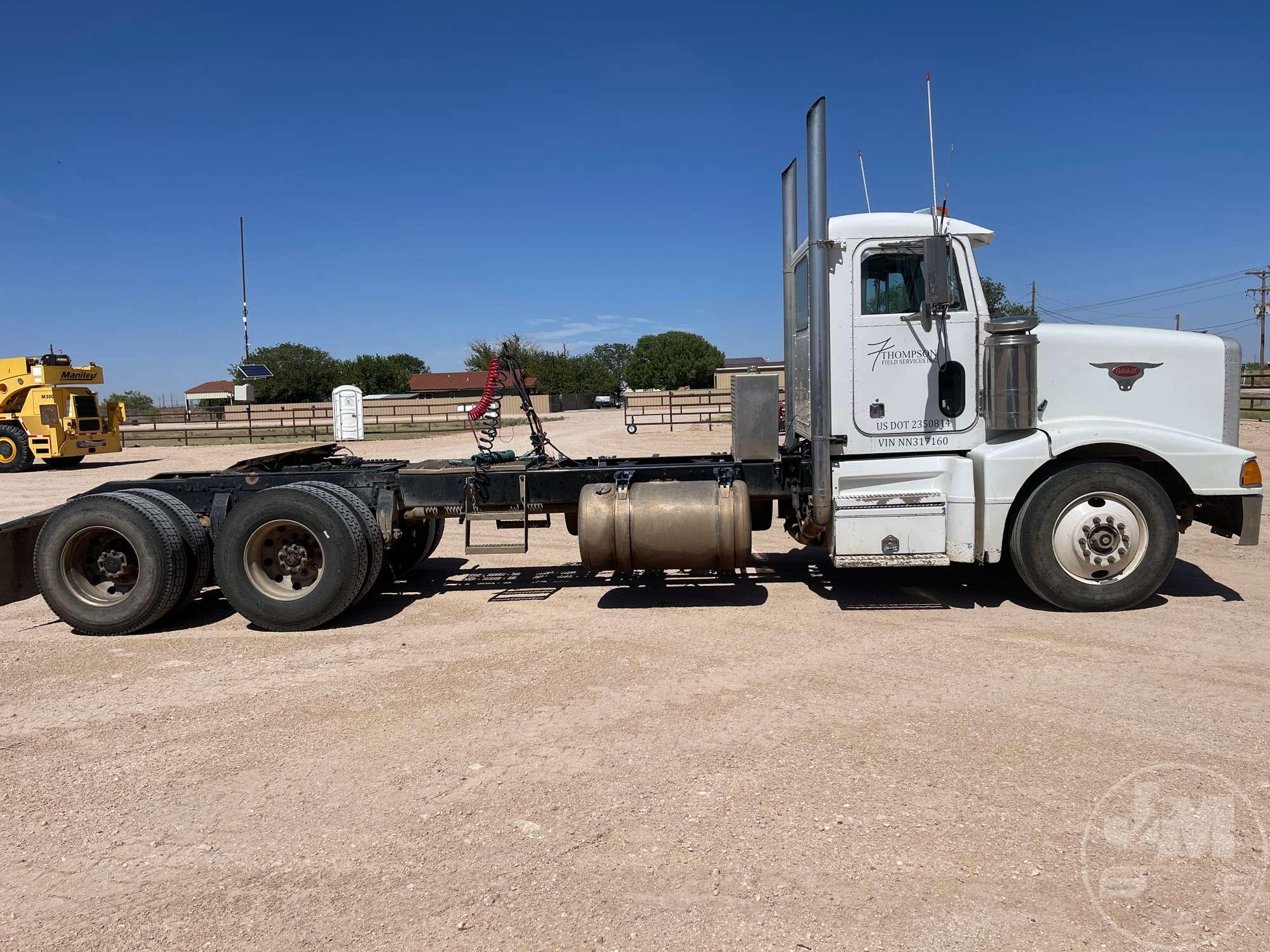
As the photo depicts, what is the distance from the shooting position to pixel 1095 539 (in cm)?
631

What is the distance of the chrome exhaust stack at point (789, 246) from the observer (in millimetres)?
7652

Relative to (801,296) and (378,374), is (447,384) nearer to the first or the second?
(378,374)

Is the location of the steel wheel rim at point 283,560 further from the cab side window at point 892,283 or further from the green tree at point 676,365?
the green tree at point 676,365

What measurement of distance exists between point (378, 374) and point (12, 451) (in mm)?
87193

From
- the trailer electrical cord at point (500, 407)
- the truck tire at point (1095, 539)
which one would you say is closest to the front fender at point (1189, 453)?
the truck tire at point (1095, 539)

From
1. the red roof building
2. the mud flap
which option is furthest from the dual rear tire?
the red roof building

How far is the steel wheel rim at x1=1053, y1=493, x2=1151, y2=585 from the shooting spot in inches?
248

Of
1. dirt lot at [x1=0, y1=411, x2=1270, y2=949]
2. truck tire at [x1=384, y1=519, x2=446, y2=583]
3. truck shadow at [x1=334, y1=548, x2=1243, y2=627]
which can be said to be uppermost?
truck tire at [x1=384, y1=519, x2=446, y2=583]

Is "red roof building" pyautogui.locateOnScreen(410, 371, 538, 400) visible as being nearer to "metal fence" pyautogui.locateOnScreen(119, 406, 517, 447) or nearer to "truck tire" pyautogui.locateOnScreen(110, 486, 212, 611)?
"metal fence" pyautogui.locateOnScreen(119, 406, 517, 447)

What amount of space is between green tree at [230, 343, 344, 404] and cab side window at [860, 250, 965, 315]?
71562 millimetres

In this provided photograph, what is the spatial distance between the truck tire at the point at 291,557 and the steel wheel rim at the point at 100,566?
0.75 metres

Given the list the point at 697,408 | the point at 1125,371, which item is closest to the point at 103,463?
the point at 697,408

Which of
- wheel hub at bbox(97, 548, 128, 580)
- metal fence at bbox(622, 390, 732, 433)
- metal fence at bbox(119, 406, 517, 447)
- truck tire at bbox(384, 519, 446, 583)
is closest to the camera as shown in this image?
wheel hub at bbox(97, 548, 128, 580)

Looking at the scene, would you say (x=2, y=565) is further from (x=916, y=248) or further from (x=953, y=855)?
(x=916, y=248)
